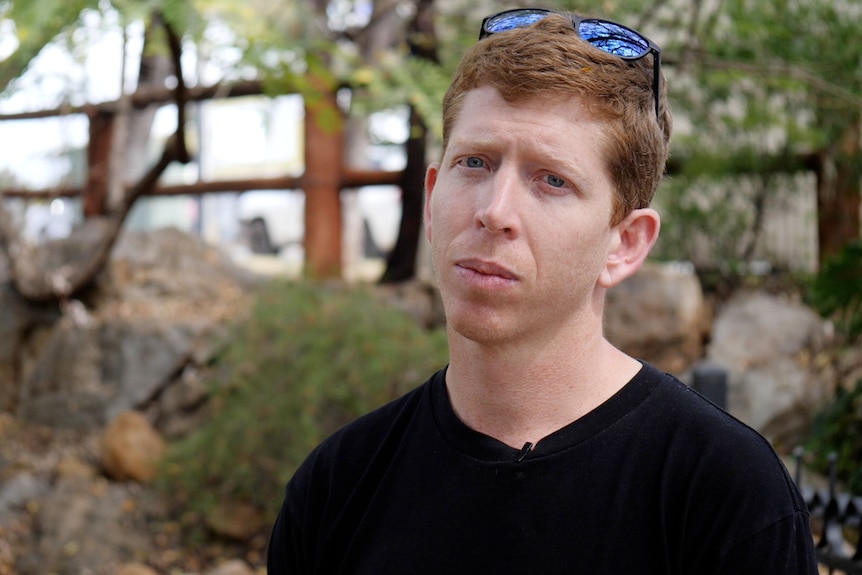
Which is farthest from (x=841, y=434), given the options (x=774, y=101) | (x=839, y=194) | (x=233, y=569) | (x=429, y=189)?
(x=429, y=189)

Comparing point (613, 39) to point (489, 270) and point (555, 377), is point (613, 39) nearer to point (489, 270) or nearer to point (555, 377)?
point (489, 270)

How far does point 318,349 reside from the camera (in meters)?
5.96

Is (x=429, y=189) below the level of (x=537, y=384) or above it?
above

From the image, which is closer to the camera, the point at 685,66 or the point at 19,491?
the point at 685,66

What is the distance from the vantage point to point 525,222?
1.56 meters

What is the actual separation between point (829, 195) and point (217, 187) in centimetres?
514

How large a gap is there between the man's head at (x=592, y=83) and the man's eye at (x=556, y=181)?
0.08 metres

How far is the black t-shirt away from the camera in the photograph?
1443mm

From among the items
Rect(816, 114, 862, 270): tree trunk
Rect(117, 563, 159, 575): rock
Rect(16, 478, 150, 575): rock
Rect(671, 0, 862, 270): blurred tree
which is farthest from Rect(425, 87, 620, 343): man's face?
Rect(816, 114, 862, 270): tree trunk

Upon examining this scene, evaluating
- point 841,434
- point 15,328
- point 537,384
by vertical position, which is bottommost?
point 15,328

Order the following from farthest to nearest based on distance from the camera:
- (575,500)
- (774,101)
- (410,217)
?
(410,217)
(774,101)
(575,500)

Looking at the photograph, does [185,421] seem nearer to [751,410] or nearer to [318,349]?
[318,349]

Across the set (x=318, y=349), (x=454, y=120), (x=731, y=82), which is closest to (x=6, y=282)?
(x=318, y=349)

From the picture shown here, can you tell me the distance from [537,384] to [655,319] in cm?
570
